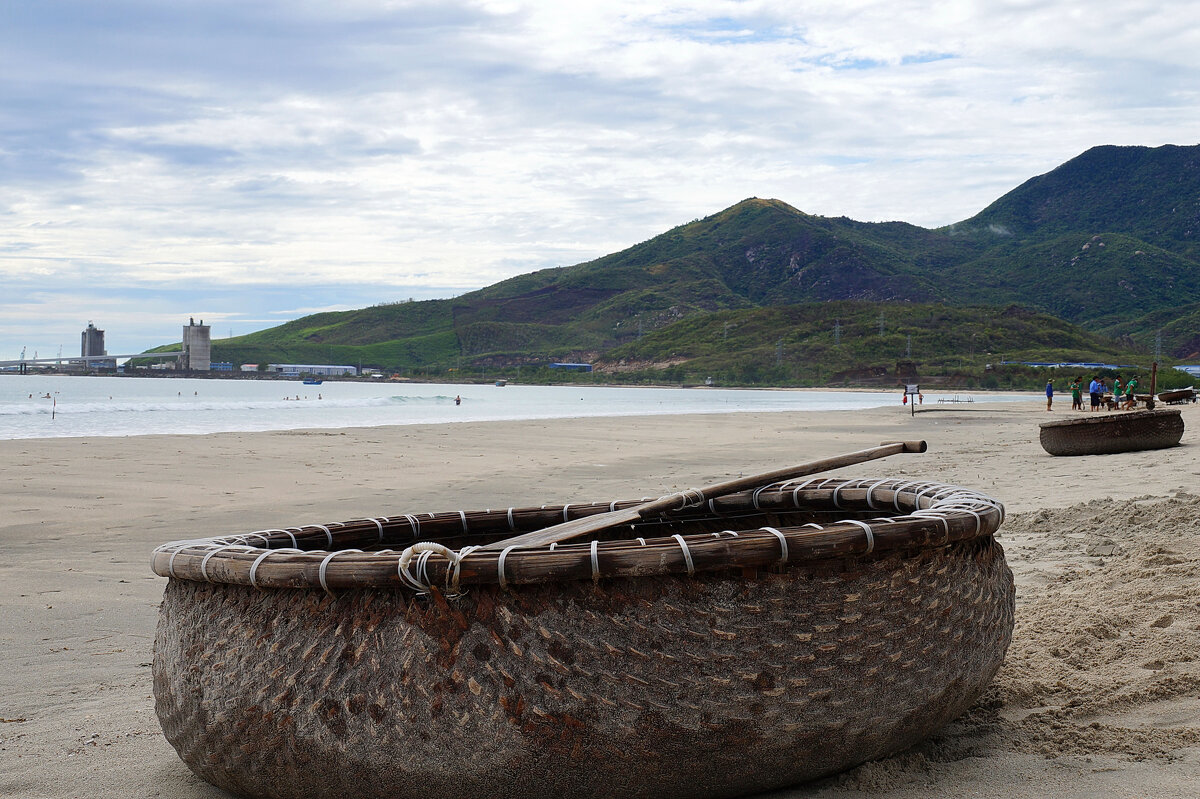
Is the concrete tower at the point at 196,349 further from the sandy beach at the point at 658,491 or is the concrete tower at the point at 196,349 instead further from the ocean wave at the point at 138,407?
the sandy beach at the point at 658,491

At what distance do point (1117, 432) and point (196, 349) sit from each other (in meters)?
166

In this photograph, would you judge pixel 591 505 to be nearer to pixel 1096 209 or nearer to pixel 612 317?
pixel 612 317

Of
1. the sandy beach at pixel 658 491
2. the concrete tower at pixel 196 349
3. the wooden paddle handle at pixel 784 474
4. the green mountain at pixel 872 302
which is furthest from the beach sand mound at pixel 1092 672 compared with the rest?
the concrete tower at pixel 196 349

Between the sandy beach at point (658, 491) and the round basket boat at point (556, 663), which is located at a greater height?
the round basket boat at point (556, 663)

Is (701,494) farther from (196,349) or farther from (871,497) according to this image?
(196,349)

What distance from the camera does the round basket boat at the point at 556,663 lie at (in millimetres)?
2426

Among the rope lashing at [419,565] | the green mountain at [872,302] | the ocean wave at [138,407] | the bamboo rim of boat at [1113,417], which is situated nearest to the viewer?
the rope lashing at [419,565]

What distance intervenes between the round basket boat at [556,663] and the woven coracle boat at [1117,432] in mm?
11007

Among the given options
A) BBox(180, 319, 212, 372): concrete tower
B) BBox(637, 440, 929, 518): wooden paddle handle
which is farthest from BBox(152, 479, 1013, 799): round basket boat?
BBox(180, 319, 212, 372): concrete tower

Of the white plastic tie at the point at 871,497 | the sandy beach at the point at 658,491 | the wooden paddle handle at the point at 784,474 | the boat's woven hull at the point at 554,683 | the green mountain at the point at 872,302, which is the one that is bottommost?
the sandy beach at the point at 658,491

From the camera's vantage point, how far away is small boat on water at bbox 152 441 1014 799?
243cm

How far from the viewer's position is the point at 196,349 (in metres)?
159

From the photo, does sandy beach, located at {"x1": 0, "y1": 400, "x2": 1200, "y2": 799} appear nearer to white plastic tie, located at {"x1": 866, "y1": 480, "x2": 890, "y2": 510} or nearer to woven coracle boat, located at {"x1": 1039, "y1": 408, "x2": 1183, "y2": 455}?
woven coracle boat, located at {"x1": 1039, "y1": 408, "x2": 1183, "y2": 455}

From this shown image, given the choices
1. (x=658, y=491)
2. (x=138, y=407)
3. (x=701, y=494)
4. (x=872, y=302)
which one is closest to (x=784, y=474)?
(x=701, y=494)
